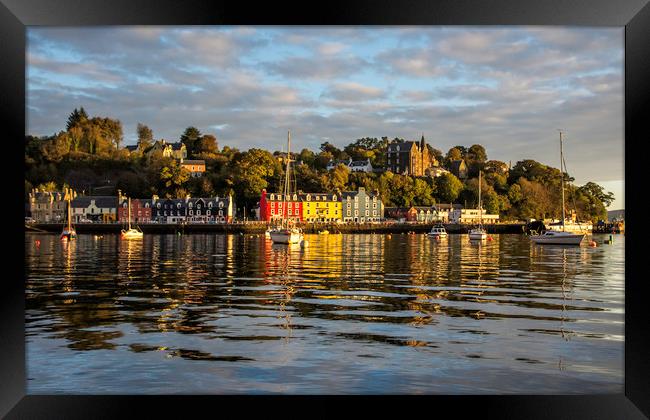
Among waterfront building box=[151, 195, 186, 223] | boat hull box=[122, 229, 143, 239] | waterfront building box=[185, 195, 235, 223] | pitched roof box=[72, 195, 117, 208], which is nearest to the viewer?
boat hull box=[122, 229, 143, 239]

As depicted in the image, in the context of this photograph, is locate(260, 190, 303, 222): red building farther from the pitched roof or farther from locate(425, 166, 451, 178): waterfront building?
locate(425, 166, 451, 178): waterfront building

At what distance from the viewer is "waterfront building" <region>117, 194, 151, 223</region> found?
84312 mm

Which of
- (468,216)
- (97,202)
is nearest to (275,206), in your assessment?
(97,202)

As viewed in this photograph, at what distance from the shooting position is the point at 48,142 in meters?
102

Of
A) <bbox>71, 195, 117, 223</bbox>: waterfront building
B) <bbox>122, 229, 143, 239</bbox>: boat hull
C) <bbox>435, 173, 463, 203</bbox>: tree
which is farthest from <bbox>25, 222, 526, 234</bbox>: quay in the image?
<bbox>435, 173, 463, 203</bbox>: tree

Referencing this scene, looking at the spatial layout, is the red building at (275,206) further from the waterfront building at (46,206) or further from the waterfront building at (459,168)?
the waterfront building at (459,168)

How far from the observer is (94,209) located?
279 feet

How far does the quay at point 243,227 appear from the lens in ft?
242

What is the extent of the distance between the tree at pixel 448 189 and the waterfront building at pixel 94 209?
4674 cm

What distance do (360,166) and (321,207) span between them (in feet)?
89.5

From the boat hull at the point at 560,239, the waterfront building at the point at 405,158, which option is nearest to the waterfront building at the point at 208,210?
the waterfront building at the point at 405,158

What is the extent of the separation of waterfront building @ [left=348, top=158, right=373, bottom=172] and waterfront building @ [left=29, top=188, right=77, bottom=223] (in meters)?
44.5
